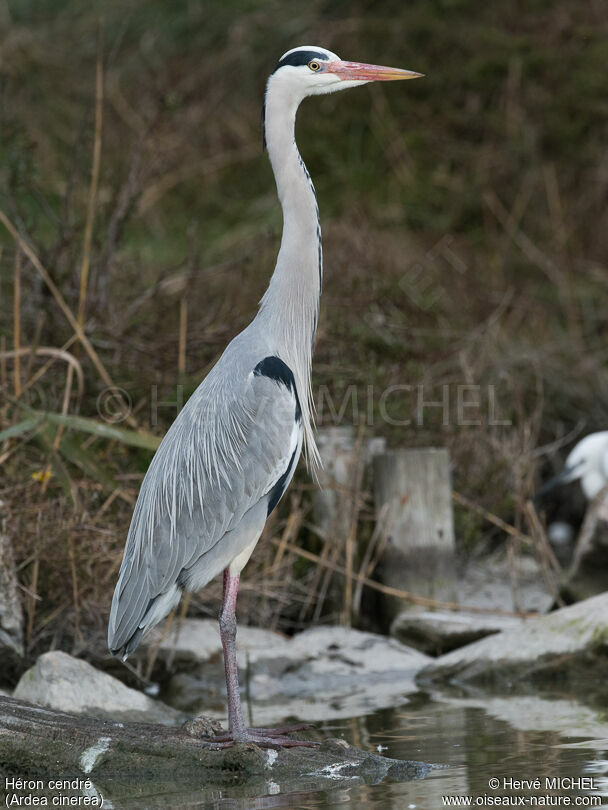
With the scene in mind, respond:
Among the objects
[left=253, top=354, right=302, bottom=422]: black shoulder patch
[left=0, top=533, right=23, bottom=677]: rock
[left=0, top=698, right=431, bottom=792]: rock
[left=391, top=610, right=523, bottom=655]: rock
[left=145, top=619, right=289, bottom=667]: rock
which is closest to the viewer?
[left=0, top=698, right=431, bottom=792]: rock

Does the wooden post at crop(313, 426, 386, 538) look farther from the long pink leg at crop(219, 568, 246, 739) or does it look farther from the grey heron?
the long pink leg at crop(219, 568, 246, 739)

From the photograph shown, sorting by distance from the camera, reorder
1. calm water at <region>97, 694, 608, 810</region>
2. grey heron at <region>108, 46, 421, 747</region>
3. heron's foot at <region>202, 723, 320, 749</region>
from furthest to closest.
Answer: grey heron at <region>108, 46, 421, 747</region>
heron's foot at <region>202, 723, 320, 749</region>
calm water at <region>97, 694, 608, 810</region>

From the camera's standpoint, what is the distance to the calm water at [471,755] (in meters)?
3.50

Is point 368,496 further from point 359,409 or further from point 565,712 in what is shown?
point 565,712

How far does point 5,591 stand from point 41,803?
Answer: 63.7 inches

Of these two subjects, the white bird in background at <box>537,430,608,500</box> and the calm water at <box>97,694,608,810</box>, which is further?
the white bird in background at <box>537,430,608,500</box>

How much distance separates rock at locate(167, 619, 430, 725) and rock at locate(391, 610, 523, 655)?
0.51ft

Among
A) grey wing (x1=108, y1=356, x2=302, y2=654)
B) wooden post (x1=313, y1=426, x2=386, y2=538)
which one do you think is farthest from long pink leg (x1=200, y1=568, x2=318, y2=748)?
wooden post (x1=313, y1=426, x2=386, y2=538)

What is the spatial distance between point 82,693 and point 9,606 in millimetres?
613

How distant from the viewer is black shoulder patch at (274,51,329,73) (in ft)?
16.0

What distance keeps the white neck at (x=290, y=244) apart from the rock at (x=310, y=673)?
4.87 feet

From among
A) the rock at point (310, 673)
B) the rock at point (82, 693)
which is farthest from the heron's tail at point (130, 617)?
the rock at point (310, 673)

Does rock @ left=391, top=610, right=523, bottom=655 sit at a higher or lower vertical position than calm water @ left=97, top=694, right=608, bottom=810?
lower

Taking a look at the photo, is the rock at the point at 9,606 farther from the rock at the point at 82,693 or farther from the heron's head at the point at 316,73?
the heron's head at the point at 316,73
